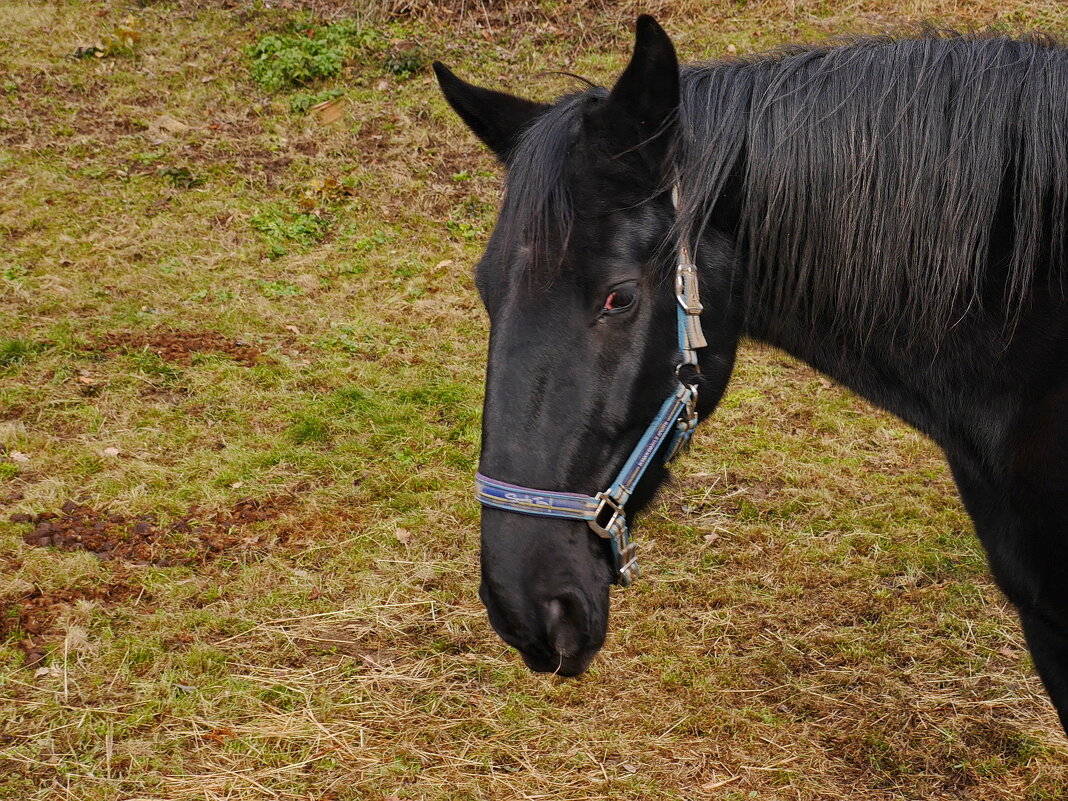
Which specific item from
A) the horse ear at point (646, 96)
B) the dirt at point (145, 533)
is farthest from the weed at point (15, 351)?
the horse ear at point (646, 96)

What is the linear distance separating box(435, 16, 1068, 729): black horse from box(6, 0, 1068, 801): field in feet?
2.37

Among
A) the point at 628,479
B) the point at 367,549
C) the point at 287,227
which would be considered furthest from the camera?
the point at 287,227

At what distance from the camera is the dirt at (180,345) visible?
571 centimetres

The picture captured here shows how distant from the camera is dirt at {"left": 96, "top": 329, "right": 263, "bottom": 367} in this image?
18.7 ft

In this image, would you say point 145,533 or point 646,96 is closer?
point 646,96

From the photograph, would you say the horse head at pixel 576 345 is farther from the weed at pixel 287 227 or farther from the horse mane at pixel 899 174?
the weed at pixel 287 227

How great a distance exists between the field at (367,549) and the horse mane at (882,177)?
0.66m

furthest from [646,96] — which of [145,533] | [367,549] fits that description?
[145,533]

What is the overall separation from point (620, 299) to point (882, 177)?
2.09 ft

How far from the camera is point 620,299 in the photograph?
190 cm

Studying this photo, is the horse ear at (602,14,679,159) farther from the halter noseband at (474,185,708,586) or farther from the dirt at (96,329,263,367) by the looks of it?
the dirt at (96,329,263,367)

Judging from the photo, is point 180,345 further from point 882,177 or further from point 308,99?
point 882,177

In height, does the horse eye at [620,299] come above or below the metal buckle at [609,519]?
above

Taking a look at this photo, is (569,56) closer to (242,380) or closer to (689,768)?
(242,380)
